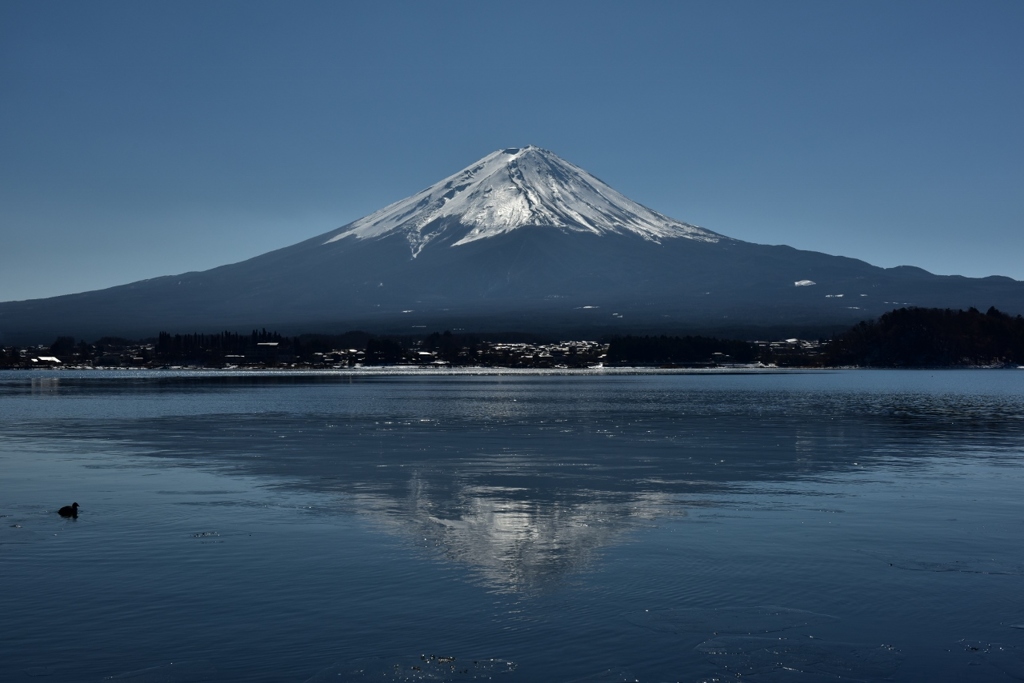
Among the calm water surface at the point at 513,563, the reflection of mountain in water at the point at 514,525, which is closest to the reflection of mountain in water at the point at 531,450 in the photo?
the reflection of mountain in water at the point at 514,525

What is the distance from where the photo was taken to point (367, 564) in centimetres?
2016

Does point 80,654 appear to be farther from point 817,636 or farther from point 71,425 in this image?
point 71,425

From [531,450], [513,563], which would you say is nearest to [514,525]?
[513,563]

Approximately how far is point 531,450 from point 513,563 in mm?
23015

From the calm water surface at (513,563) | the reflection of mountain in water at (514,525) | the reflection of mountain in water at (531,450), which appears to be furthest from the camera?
the reflection of mountain in water at (531,450)

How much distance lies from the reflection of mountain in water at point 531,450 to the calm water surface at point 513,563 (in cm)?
22

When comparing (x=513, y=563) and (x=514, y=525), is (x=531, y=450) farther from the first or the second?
(x=513, y=563)

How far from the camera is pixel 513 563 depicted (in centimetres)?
2031

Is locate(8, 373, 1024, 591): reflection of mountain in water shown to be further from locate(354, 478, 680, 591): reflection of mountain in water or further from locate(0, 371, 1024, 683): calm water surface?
locate(0, 371, 1024, 683): calm water surface

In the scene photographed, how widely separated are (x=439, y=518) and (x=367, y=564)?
5385 millimetres

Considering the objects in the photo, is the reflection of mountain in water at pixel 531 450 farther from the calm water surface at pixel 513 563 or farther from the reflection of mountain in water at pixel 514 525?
the calm water surface at pixel 513 563

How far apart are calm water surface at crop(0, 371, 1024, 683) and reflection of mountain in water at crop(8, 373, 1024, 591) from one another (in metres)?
0.22

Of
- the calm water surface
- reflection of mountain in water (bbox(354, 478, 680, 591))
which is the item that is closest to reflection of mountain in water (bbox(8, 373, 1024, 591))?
reflection of mountain in water (bbox(354, 478, 680, 591))

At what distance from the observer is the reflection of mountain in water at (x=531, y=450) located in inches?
969
